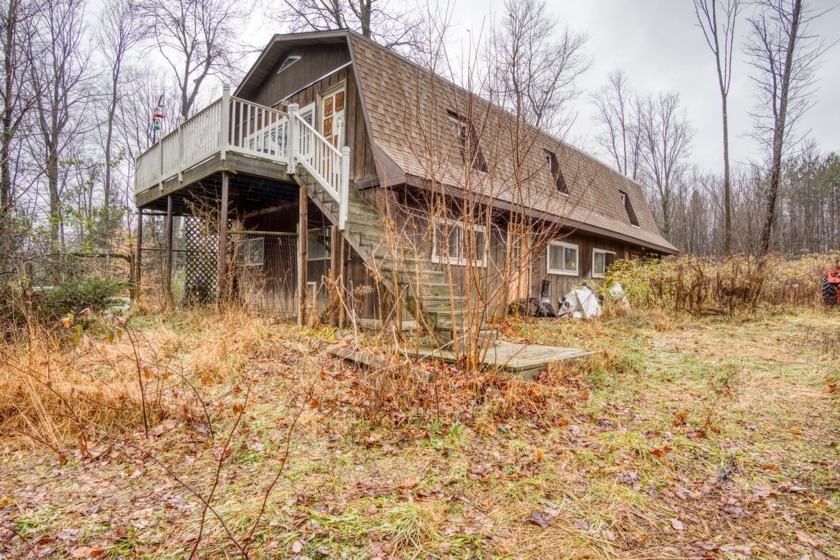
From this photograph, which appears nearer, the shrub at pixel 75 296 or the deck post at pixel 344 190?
the shrub at pixel 75 296

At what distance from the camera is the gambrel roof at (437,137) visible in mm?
4504

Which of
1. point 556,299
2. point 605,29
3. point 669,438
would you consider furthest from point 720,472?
point 605,29

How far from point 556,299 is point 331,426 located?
Answer: 9.74 metres

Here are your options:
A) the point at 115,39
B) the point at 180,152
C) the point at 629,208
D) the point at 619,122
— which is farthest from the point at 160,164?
the point at 619,122

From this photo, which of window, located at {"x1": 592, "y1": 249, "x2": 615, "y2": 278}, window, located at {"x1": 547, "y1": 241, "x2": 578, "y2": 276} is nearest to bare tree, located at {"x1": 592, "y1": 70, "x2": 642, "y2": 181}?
window, located at {"x1": 592, "y1": 249, "x2": 615, "y2": 278}

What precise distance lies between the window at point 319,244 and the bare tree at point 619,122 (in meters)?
23.8

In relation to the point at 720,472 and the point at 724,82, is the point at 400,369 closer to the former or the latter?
the point at 720,472

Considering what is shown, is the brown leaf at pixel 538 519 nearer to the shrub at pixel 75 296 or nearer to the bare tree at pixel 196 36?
the shrub at pixel 75 296

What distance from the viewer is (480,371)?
416 centimetres

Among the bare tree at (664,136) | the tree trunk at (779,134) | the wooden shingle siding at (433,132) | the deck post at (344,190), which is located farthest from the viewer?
the bare tree at (664,136)

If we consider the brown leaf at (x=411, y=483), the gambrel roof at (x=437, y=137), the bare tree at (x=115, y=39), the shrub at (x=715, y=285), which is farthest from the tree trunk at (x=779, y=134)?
the bare tree at (x=115, y=39)

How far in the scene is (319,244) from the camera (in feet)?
31.3

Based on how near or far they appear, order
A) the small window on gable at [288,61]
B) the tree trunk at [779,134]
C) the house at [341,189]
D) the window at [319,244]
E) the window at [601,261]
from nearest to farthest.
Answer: the house at [341,189] → the window at [319,244] → the small window on gable at [288,61] → the window at [601,261] → the tree trunk at [779,134]

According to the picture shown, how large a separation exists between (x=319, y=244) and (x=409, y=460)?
7.31m
